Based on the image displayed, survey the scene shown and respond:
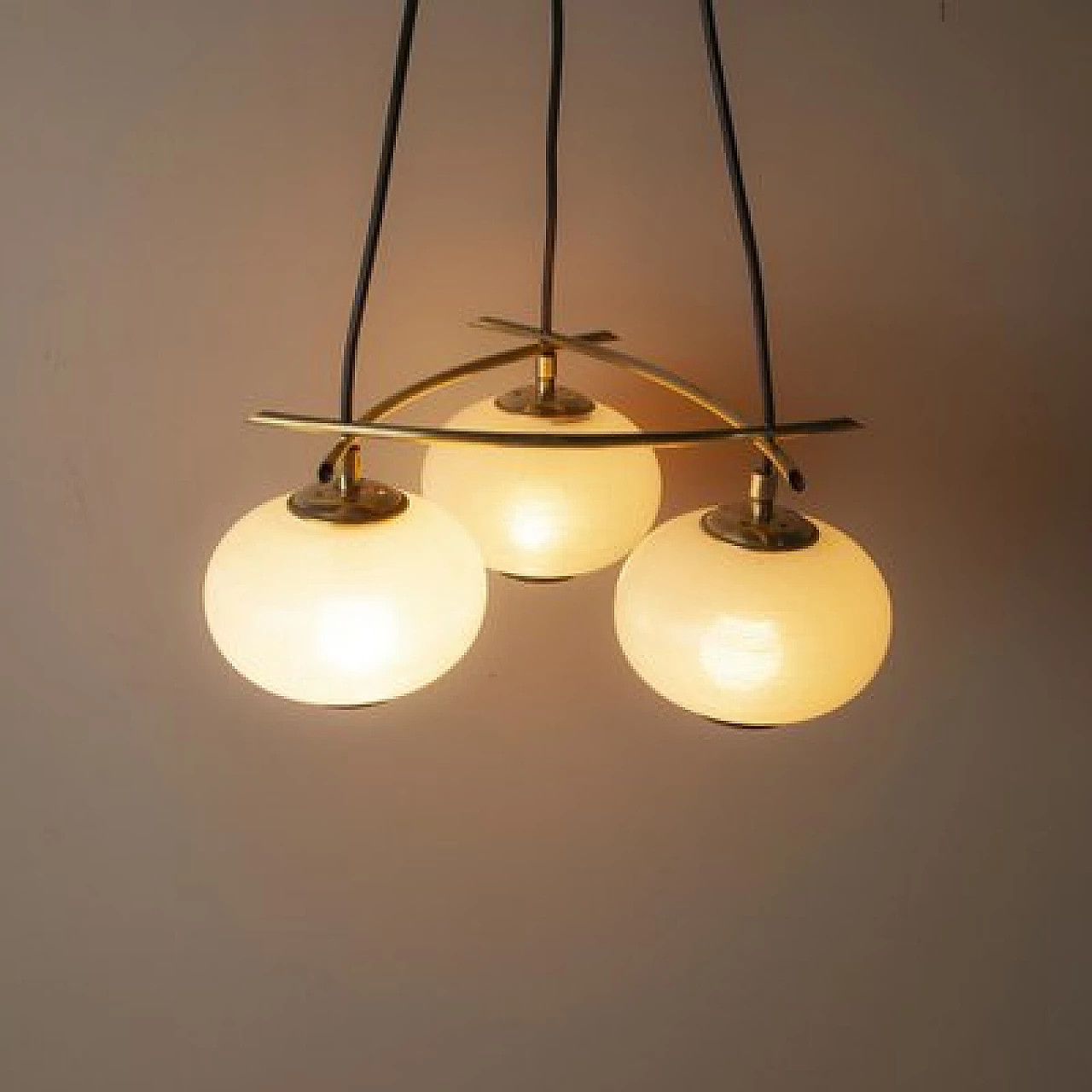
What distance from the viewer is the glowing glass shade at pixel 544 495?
775 mm

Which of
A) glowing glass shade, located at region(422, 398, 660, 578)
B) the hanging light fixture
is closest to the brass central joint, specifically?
glowing glass shade, located at region(422, 398, 660, 578)

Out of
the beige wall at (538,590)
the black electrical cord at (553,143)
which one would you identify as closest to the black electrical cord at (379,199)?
the black electrical cord at (553,143)

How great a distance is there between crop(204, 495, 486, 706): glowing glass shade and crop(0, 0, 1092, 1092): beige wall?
0.35 meters

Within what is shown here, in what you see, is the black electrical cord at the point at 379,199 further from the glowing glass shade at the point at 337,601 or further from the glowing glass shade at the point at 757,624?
the glowing glass shade at the point at 757,624

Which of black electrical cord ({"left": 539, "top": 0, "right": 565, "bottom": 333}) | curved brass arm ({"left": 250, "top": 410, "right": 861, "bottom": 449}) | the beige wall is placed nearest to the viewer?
curved brass arm ({"left": 250, "top": 410, "right": 861, "bottom": 449})

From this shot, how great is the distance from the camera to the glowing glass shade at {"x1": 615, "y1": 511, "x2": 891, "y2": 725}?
0.66 meters

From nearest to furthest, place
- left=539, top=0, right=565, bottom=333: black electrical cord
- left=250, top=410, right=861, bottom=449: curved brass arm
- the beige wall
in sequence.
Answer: left=250, top=410, right=861, bottom=449: curved brass arm → left=539, top=0, right=565, bottom=333: black electrical cord → the beige wall

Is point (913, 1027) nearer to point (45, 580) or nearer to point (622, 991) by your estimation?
point (622, 991)

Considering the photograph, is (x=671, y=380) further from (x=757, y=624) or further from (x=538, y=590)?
(x=538, y=590)

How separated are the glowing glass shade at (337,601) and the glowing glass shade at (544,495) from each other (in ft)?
0.31

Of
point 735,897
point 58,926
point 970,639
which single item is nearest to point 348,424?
point 970,639

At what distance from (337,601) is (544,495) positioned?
0.18 m

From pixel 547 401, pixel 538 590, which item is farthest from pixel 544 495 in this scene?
pixel 538 590

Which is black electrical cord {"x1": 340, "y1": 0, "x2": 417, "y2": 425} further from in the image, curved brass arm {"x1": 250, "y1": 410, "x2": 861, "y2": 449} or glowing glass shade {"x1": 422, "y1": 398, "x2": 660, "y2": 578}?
glowing glass shade {"x1": 422, "y1": 398, "x2": 660, "y2": 578}
